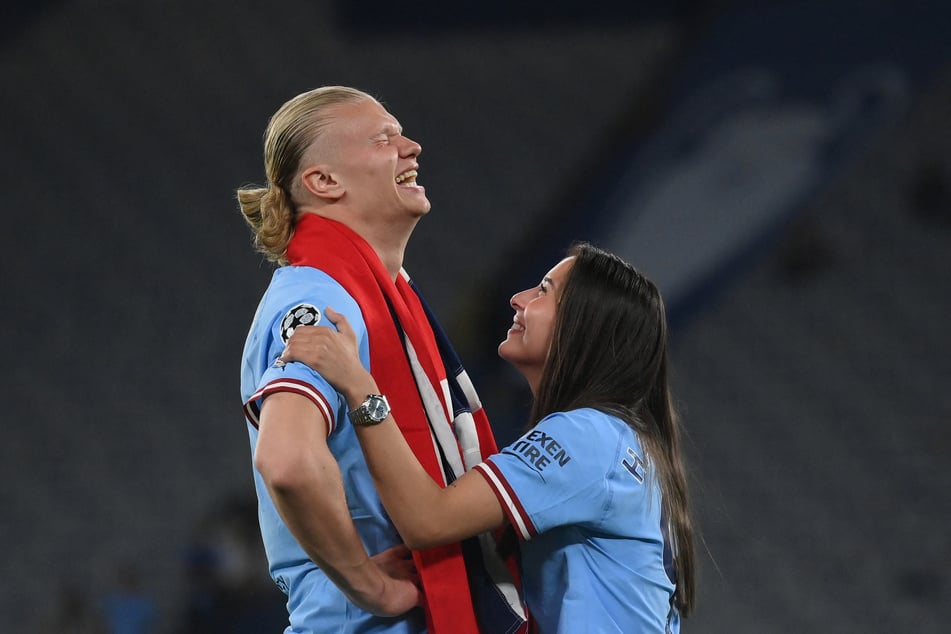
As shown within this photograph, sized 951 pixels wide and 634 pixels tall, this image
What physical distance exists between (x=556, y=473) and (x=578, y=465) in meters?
0.04

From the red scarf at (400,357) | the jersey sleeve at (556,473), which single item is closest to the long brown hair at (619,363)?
the jersey sleeve at (556,473)

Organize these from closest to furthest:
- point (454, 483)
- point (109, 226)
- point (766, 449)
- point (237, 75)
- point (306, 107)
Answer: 1. point (454, 483)
2. point (306, 107)
3. point (766, 449)
4. point (109, 226)
5. point (237, 75)

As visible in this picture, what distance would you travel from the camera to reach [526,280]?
7.42 m

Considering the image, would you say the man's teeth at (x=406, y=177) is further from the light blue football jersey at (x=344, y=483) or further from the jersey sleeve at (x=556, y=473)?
the jersey sleeve at (x=556, y=473)

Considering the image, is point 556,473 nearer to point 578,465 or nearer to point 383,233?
point 578,465

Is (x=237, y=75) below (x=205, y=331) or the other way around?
the other way around

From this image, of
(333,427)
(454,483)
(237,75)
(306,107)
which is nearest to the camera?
(333,427)

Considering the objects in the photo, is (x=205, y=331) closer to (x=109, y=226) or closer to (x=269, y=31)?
(x=109, y=226)

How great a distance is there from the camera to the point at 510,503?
1.83 m

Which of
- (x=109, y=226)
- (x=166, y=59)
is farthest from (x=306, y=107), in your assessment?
(x=166, y=59)

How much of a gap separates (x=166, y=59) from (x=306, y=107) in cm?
765

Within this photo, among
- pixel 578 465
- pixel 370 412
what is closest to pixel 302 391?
pixel 370 412

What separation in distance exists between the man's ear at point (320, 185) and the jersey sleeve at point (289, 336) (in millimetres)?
268

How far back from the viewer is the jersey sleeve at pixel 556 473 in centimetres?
184
